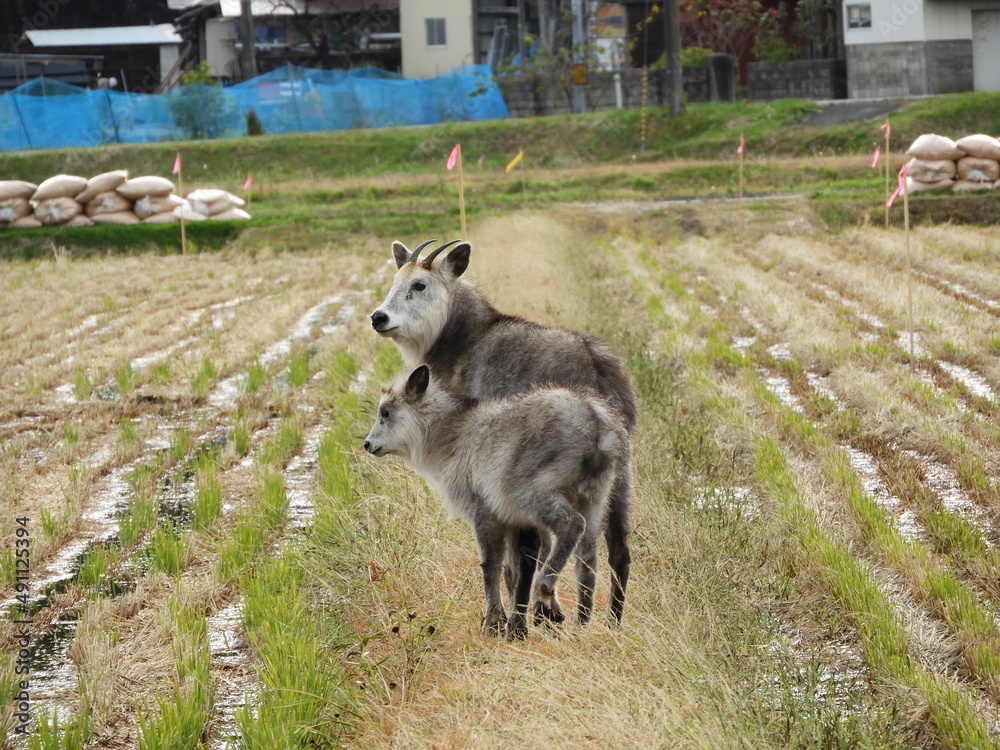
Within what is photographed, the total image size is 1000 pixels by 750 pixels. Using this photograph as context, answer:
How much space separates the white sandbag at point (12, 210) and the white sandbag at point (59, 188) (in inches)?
13.7

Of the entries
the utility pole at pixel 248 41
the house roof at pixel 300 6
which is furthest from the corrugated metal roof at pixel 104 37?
the utility pole at pixel 248 41

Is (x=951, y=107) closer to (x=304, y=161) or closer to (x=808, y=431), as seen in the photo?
(x=304, y=161)

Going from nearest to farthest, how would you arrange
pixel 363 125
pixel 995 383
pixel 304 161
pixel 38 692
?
pixel 38 692
pixel 995 383
pixel 304 161
pixel 363 125

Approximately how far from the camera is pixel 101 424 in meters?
10.8

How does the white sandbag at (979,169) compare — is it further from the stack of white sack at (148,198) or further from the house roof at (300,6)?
the house roof at (300,6)

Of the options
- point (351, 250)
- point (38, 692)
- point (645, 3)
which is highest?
point (645, 3)

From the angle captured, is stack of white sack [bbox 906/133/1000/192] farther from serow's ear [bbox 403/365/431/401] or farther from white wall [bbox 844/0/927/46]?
serow's ear [bbox 403/365/431/401]

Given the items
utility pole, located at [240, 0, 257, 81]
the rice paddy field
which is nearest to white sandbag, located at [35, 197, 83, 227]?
the rice paddy field

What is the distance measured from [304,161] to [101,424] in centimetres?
2946

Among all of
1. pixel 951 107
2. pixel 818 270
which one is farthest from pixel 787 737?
pixel 951 107

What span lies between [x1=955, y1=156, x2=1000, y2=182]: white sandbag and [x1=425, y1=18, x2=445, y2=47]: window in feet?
98.6

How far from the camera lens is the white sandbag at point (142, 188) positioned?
91.0 ft

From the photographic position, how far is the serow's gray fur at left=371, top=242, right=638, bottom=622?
226 inches

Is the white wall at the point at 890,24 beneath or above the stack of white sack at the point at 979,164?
above
